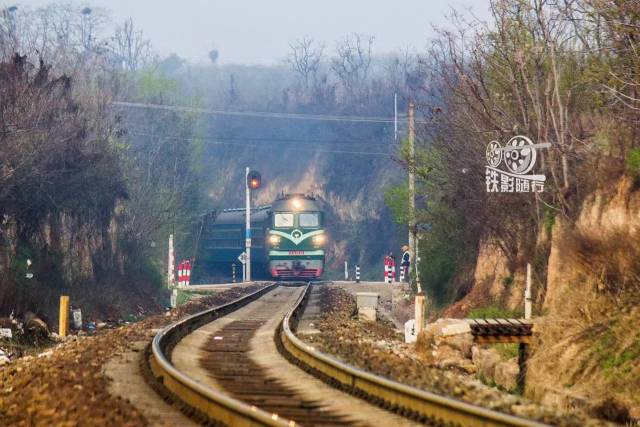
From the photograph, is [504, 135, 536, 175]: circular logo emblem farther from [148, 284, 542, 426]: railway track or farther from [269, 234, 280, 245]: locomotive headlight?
[269, 234, 280, 245]: locomotive headlight

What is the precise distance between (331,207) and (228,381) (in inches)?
3096

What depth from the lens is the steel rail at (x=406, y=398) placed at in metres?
9.45

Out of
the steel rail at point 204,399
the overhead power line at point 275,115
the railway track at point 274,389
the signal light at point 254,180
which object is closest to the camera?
the steel rail at point 204,399

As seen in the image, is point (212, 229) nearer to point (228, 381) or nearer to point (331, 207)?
point (331, 207)

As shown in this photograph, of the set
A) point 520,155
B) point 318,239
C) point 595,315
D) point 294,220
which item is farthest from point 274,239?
point 595,315

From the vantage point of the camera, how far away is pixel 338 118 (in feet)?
337

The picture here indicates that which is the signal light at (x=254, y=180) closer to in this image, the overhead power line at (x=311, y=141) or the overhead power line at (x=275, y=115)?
the overhead power line at (x=275, y=115)

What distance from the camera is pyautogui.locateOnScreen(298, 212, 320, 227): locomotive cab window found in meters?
55.8

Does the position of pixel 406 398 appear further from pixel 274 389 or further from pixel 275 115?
pixel 275 115

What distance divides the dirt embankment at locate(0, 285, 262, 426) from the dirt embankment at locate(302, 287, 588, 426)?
3.45 metres

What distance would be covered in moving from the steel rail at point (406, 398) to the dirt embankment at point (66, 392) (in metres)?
2.53

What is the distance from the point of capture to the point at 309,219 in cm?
5606

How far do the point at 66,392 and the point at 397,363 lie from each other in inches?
225

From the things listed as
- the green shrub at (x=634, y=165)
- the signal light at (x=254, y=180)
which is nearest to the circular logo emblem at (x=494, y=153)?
the green shrub at (x=634, y=165)
